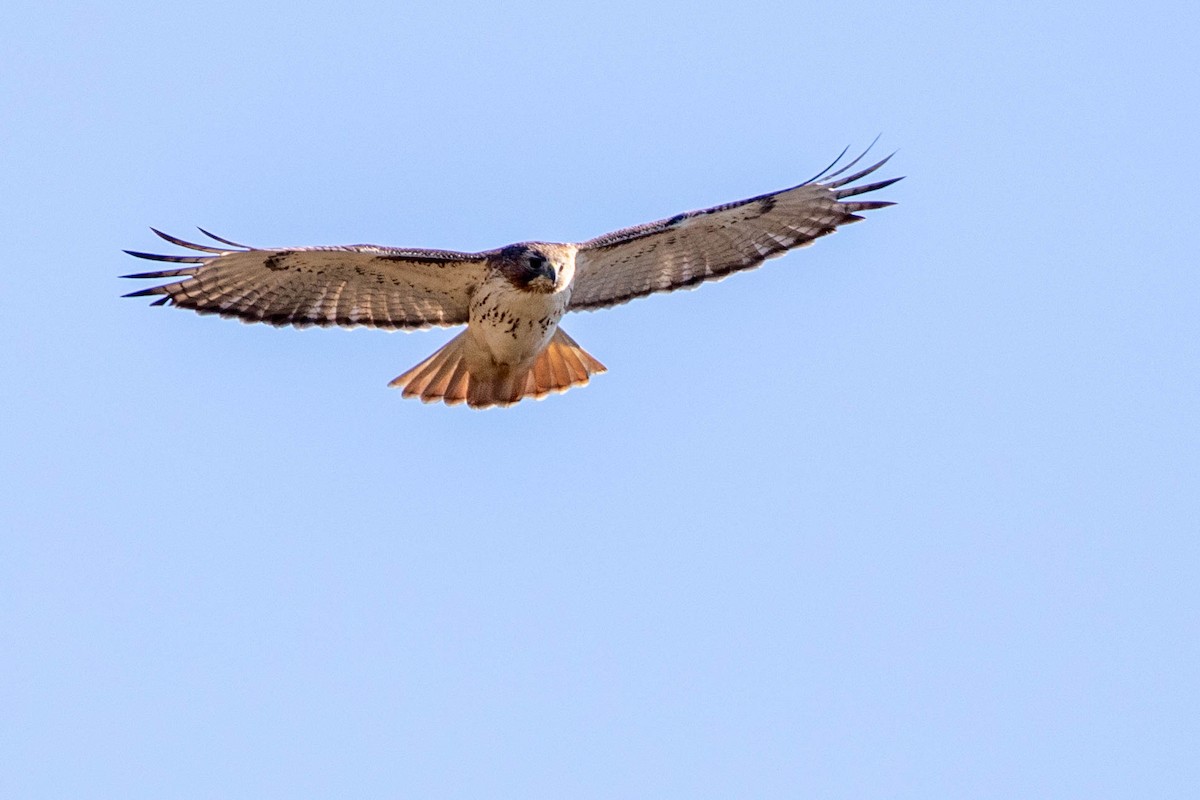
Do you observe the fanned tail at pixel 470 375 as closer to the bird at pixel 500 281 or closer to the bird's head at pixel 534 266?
the bird at pixel 500 281

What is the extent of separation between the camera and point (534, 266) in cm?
1374

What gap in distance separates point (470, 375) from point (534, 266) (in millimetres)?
1500

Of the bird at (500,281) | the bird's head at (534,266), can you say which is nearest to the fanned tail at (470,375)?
the bird at (500,281)

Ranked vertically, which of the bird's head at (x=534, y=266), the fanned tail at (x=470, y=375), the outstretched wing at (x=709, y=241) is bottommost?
the fanned tail at (x=470, y=375)

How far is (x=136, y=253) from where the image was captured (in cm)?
1374

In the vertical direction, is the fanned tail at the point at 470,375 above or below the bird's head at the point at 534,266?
below

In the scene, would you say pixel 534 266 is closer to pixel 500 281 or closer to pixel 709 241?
pixel 500 281

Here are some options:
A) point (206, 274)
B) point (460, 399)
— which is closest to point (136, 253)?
point (206, 274)

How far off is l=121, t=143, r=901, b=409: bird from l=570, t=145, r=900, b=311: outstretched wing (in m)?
0.01

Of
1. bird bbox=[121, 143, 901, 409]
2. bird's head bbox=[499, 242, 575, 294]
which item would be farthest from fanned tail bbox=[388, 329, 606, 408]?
bird's head bbox=[499, 242, 575, 294]

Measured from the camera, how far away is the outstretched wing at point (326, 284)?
14.1 m

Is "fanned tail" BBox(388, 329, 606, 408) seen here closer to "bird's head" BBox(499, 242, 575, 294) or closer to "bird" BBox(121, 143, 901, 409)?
"bird" BBox(121, 143, 901, 409)

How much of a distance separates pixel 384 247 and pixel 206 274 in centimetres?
133

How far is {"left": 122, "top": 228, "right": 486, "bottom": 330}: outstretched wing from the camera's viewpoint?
1413 cm
